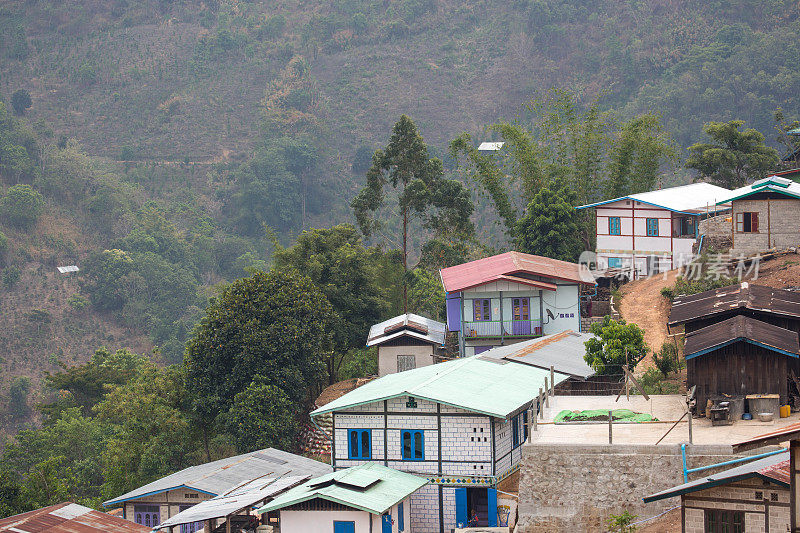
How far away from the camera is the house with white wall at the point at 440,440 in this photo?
76.8ft

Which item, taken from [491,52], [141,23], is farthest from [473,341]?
[141,23]

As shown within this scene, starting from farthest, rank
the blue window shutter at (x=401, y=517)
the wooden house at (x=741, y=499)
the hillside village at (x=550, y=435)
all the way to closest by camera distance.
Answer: the blue window shutter at (x=401, y=517) < the hillside village at (x=550, y=435) < the wooden house at (x=741, y=499)

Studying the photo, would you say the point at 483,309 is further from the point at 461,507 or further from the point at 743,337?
the point at 743,337

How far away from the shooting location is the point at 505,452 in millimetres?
24312

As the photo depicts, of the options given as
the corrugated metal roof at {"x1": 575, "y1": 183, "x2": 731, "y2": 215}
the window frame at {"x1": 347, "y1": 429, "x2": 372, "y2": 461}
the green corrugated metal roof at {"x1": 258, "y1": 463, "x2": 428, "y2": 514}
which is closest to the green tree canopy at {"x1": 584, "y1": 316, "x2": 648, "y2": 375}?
→ the green corrugated metal roof at {"x1": 258, "y1": 463, "x2": 428, "y2": 514}

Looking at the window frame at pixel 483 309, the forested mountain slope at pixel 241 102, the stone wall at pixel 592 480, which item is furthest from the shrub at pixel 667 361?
the forested mountain slope at pixel 241 102

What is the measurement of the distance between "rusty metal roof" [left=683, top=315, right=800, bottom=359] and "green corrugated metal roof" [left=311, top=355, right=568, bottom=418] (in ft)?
16.5

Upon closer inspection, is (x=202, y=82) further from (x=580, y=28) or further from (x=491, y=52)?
(x=580, y=28)

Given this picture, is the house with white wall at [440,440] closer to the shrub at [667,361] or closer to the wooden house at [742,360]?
the shrub at [667,361]

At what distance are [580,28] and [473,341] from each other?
83944 millimetres

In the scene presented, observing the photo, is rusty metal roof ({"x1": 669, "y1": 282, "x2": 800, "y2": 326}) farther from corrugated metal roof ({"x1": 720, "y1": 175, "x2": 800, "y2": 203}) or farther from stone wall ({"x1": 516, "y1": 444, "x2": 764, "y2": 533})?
corrugated metal roof ({"x1": 720, "y1": 175, "x2": 800, "y2": 203})

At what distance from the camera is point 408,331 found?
119 feet

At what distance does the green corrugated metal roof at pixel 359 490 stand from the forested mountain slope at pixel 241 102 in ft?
174

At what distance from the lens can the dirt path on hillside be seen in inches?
1236
